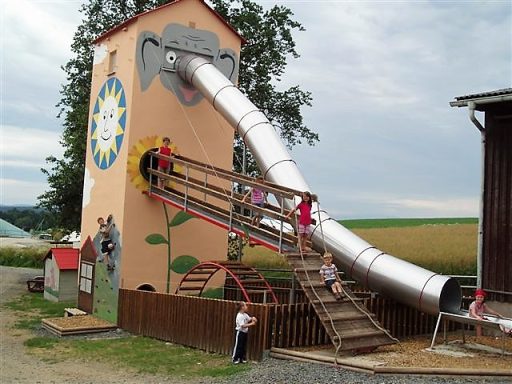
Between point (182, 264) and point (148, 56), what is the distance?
20.7 ft

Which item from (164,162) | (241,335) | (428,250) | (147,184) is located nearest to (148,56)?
(164,162)

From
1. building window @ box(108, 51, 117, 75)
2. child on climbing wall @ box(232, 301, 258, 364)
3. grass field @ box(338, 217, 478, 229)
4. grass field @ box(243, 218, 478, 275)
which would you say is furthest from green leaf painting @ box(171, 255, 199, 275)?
grass field @ box(338, 217, 478, 229)

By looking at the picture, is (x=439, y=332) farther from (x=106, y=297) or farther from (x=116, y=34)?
(x=116, y=34)

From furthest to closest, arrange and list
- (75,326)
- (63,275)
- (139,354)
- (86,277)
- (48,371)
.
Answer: (63,275) < (86,277) < (75,326) < (139,354) < (48,371)

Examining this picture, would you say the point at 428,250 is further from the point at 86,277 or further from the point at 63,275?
the point at 63,275

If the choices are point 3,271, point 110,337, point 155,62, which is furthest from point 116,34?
point 3,271

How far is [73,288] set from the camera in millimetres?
23406

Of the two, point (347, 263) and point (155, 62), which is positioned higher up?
point (155, 62)

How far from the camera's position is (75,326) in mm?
16953

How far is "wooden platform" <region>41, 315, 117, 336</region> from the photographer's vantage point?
1645 cm

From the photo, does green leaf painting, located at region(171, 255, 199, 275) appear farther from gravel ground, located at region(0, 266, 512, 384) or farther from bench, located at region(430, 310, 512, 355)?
bench, located at region(430, 310, 512, 355)

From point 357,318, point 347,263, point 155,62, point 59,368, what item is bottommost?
point 59,368

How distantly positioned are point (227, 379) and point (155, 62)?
11.1 meters

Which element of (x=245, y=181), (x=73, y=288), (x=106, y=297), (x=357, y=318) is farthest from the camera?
(x=73, y=288)
